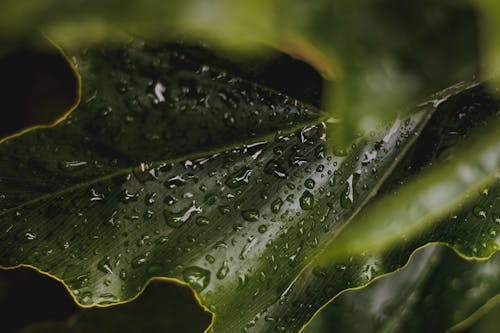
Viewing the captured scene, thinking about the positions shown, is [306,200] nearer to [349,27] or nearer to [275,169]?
[275,169]

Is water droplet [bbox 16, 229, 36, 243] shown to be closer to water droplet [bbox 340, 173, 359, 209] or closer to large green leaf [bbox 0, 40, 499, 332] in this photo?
large green leaf [bbox 0, 40, 499, 332]

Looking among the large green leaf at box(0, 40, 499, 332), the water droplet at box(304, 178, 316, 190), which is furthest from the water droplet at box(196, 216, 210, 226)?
the water droplet at box(304, 178, 316, 190)

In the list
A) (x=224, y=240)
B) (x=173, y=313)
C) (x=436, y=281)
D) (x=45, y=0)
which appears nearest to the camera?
(x=45, y=0)

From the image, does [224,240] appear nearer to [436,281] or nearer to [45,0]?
[436,281]

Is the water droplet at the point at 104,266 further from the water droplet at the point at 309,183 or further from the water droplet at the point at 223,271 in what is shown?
the water droplet at the point at 309,183

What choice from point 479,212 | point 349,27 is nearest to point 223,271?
point 479,212

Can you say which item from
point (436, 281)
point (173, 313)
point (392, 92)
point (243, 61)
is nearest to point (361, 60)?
point (392, 92)
